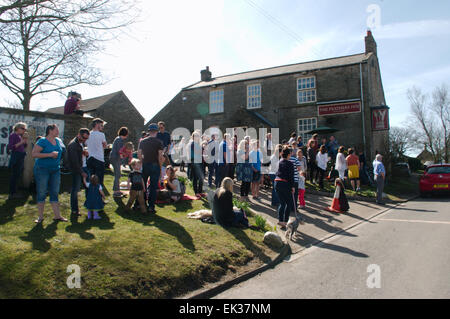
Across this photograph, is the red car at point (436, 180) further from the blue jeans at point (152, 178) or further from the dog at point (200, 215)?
the blue jeans at point (152, 178)

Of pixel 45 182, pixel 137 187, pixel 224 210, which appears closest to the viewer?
pixel 45 182

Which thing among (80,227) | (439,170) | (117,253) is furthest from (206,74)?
(117,253)

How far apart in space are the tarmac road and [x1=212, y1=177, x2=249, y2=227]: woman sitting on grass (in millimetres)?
1690

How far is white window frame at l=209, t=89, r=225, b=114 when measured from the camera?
89.4ft

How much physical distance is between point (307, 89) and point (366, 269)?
20.4 metres

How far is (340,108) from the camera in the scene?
72.9ft

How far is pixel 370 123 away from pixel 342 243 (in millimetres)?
16838

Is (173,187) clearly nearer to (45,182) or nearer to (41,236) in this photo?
(45,182)

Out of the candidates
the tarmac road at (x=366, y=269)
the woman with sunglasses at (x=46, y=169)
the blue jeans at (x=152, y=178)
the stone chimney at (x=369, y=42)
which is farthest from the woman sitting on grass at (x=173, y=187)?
the stone chimney at (x=369, y=42)

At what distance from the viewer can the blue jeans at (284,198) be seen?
762cm

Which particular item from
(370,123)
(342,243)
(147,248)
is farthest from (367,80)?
(147,248)

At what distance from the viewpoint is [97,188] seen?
6715mm

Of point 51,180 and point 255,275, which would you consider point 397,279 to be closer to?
point 255,275

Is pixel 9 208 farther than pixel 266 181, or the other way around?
pixel 266 181
